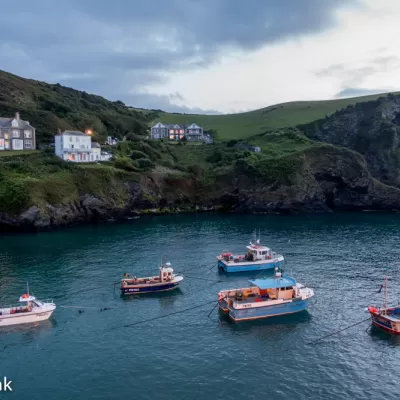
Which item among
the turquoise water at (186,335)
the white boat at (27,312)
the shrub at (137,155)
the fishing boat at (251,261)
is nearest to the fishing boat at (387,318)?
the turquoise water at (186,335)

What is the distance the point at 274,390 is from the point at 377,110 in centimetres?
16614

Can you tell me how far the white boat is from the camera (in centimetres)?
4934

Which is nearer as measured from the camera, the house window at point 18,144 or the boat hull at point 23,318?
the boat hull at point 23,318

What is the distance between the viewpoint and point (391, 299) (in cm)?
5812

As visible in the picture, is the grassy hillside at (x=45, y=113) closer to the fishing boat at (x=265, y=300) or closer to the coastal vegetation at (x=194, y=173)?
the coastal vegetation at (x=194, y=173)

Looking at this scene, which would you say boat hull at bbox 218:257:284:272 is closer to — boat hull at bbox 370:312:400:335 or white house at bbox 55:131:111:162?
boat hull at bbox 370:312:400:335

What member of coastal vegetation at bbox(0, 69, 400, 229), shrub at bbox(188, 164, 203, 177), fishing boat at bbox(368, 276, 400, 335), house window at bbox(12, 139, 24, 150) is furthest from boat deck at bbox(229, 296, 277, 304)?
house window at bbox(12, 139, 24, 150)

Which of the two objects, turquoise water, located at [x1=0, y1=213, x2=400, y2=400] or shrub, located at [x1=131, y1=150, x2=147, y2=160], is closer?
turquoise water, located at [x1=0, y1=213, x2=400, y2=400]

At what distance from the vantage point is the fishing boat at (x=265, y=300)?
5184 cm

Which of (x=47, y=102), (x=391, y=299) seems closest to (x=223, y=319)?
(x=391, y=299)

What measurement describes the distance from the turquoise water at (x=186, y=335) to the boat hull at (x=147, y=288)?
1.27m

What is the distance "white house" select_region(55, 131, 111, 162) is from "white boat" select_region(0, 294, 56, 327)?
78387 millimetres

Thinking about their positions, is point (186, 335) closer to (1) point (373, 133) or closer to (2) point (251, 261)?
(2) point (251, 261)

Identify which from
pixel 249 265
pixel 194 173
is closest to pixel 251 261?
pixel 249 265
